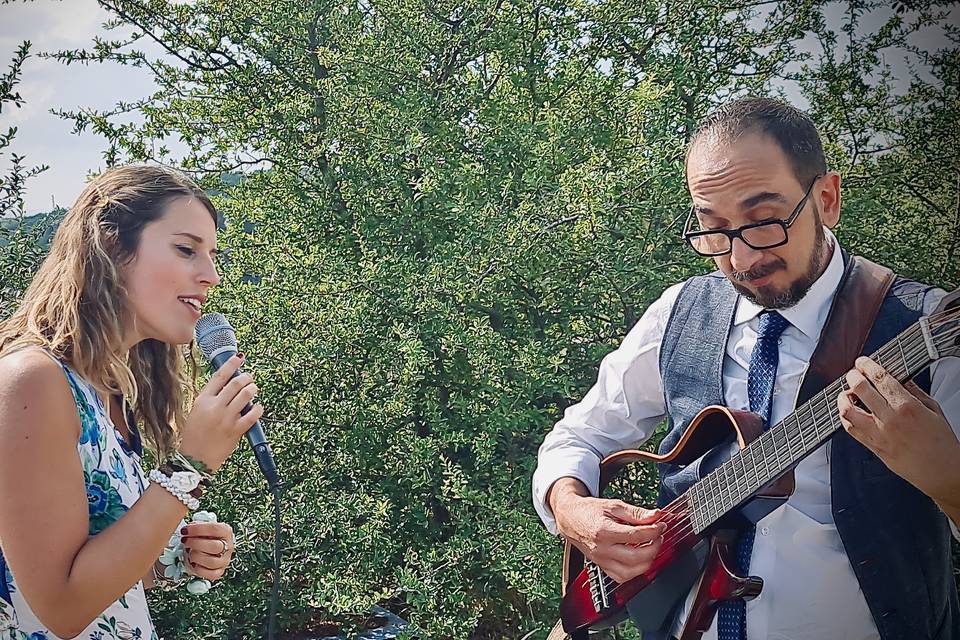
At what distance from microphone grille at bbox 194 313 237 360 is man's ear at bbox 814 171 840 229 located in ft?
4.07

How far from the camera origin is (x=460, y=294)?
2918 mm

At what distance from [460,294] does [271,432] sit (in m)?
0.76

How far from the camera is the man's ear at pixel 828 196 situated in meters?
1.84

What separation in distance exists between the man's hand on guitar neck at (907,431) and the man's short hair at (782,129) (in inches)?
19.0

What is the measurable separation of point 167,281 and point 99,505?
446 millimetres

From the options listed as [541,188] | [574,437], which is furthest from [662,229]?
[574,437]

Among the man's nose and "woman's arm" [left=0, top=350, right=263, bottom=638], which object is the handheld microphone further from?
the man's nose

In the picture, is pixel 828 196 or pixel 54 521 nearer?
pixel 54 521

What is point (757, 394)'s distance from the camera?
1.87 m

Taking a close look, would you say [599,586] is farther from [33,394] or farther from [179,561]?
[33,394]

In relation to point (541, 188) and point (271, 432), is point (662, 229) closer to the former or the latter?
point (541, 188)

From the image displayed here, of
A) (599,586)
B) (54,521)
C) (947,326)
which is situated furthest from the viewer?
(599,586)

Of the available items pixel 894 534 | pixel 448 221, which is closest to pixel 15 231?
pixel 448 221

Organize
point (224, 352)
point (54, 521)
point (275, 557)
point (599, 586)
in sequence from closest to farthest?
point (54, 521)
point (224, 352)
point (599, 586)
point (275, 557)
